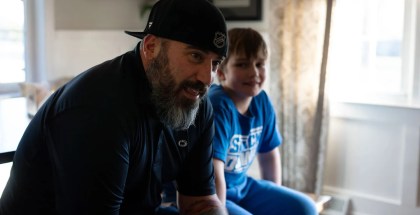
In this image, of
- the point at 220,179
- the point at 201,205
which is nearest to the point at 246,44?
the point at 220,179

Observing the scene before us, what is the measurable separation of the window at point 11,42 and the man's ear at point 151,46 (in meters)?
1.70

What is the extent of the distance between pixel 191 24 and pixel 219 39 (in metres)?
0.08

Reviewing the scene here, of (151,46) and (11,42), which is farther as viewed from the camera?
(11,42)

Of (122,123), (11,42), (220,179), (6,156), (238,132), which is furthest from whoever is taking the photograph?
(11,42)

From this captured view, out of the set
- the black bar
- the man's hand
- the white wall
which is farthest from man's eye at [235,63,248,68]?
the white wall

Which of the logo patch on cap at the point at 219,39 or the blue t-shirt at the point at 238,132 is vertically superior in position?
the logo patch on cap at the point at 219,39

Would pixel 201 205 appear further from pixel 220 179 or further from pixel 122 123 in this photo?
pixel 122 123

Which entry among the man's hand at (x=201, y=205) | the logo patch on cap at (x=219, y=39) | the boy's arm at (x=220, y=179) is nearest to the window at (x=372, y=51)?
the boy's arm at (x=220, y=179)

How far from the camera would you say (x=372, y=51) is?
8.29 feet

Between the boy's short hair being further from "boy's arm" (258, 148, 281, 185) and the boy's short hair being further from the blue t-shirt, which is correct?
"boy's arm" (258, 148, 281, 185)

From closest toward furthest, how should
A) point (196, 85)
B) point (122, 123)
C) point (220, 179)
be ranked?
point (122, 123) < point (196, 85) < point (220, 179)

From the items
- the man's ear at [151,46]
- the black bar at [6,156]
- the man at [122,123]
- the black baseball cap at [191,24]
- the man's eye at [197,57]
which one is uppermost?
the black baseball cap at [191,24]

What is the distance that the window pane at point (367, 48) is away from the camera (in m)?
2.44

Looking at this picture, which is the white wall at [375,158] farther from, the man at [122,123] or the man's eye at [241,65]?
the man at [122,123]
